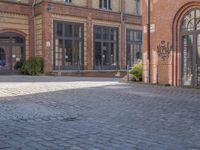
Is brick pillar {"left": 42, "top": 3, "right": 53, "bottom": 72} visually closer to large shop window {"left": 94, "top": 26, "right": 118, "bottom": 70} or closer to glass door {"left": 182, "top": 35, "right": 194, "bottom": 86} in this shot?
large shop window {"left": 94, "top": 26, "right": 118, "bottom": 70}

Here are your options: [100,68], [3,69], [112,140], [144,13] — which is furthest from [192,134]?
[100,68]

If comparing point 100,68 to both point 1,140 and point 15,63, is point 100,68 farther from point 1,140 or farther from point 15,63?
point 1,140

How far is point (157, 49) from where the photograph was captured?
695 inches

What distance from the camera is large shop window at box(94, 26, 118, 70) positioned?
3098 cm

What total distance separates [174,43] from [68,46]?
1346 centimetres

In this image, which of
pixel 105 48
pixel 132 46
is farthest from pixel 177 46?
pixel 132 46

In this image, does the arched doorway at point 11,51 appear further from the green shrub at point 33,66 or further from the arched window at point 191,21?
the arched window at point 191,21

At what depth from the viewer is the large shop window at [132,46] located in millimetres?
33750

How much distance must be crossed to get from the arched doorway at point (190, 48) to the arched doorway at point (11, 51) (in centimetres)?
1518

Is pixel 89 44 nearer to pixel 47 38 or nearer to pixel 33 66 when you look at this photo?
pixel 47 38

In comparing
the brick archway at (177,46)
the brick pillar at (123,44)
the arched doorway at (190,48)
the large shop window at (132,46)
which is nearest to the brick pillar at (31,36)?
the brick pillar at (123,44)

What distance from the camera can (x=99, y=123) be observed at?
7.56 metres

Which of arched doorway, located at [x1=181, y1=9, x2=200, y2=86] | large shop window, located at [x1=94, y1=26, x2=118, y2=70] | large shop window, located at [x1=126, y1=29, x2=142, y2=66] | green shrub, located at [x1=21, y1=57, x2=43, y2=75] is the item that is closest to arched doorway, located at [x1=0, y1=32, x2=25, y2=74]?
green shrub, located at [x1=21, y1=57, x2=43, y2=75]

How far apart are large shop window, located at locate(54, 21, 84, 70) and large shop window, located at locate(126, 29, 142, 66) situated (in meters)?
5.89
